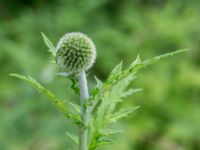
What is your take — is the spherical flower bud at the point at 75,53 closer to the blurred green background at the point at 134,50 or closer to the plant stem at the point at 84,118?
the plant stem at the point at 84,118

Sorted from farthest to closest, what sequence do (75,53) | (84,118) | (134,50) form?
(134,50)
(75,53)
(84,118)

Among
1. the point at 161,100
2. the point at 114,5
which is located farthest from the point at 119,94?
the point at 114,5

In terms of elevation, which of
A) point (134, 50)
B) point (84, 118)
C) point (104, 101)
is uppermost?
point (134, 50)

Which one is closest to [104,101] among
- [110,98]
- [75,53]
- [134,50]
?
[110,98]

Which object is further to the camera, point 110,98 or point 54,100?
point 110,98

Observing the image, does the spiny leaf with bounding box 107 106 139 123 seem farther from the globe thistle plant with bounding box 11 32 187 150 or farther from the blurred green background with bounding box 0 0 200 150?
the blurred green background with bounding box 0 0 200 150

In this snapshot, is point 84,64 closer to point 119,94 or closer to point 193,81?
point 119,94

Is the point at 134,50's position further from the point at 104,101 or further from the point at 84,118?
the point at 84,118

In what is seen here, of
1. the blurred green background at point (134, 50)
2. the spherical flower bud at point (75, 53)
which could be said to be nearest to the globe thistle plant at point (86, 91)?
the spherical flower bud at point (75, 53)
